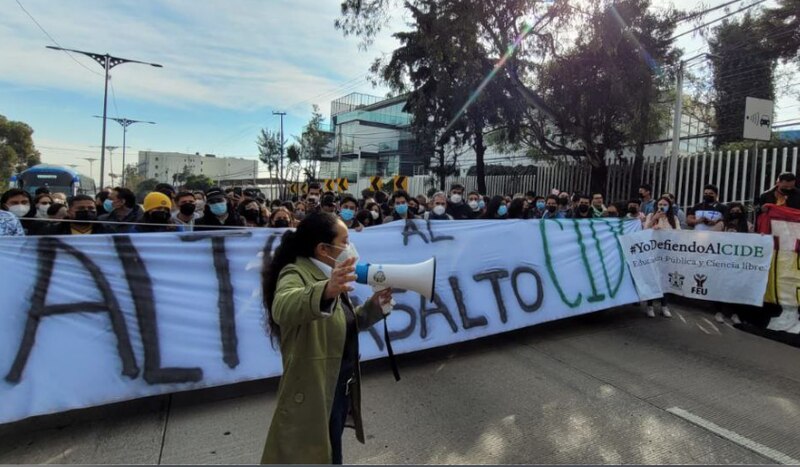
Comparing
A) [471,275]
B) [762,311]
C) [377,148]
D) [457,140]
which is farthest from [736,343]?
[377,148]

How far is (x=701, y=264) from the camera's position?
236 inches

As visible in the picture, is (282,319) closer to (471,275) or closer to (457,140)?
(471,275)

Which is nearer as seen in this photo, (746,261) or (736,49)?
(746,261)

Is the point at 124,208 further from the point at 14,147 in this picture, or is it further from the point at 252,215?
the point at 14,147

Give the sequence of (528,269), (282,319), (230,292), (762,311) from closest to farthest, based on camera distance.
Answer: (282,319) → (230,292) → (528,269) → (762,311)

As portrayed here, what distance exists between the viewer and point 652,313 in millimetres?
6023

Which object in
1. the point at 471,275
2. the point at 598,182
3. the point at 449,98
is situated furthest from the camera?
the point at 449,98

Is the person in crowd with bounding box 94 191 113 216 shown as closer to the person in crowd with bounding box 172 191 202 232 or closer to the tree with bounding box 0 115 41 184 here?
the person in crowd with bounding box 172 191 202 232

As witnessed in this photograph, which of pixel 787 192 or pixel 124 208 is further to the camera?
pixel 787 192

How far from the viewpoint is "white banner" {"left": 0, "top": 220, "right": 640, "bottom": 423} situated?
3.03 metres

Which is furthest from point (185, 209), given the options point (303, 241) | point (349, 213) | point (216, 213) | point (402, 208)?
point (303, 241)

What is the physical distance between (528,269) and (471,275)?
742 mm

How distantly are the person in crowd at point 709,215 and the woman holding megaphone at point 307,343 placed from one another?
20.3 feet

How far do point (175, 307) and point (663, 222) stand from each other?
19.1 feet
